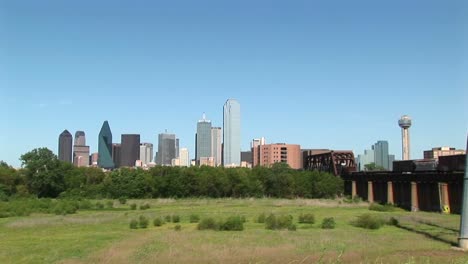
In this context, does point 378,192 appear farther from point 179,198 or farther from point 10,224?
point 10,224

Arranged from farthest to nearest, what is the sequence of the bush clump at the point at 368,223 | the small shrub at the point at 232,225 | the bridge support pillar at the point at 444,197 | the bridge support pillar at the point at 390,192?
the bridge support pillar at the point at 390,192 → the bridge support pillar at the point at 444,197 → the bush clump at the point at 368,223 → the small shrub at the point at 232,225

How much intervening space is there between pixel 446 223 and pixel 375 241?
72.2 feet

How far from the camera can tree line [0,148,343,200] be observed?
125312 millimetres

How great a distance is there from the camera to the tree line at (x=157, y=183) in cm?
12531

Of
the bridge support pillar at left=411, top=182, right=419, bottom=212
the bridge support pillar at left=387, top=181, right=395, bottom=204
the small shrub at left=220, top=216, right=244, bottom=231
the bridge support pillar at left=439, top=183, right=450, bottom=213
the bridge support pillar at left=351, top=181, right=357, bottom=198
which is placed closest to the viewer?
the small shrub at left=220, top=216, right=244, bottom=231

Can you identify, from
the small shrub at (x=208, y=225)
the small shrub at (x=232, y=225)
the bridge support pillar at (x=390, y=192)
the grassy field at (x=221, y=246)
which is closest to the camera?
the grassy field at (x=221, y=246)

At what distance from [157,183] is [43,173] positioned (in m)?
26.9

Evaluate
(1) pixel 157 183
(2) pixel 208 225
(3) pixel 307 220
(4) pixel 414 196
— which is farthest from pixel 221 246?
(1) pixel 157 183

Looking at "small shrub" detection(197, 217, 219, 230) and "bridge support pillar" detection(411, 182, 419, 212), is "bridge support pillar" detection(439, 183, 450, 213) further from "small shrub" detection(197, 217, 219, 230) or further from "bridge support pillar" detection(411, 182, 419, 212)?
"small shrub" detection(197, 217, 219, 230)

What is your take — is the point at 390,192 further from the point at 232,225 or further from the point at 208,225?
the point at 232,225

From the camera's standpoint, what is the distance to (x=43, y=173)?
411ft

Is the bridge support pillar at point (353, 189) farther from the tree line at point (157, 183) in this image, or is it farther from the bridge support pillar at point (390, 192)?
the bridge support pillar at point (390, 192)

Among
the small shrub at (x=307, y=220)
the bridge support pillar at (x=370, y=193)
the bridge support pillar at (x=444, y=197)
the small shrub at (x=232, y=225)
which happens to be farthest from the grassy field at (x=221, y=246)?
the bridge support pillar at (x=370, y=193)

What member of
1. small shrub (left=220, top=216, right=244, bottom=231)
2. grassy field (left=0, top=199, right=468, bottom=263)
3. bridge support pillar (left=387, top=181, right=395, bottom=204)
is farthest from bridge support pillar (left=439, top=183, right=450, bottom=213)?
small shrub (left=220, top=216, right=244, bottom=231)
